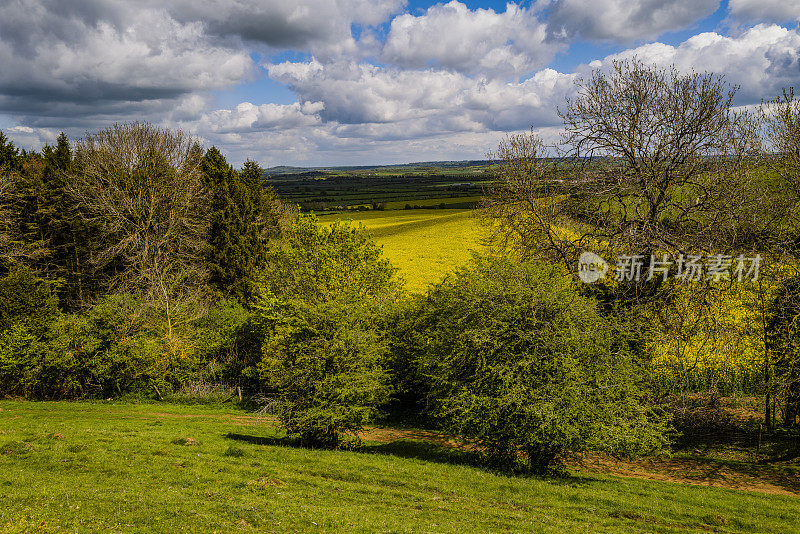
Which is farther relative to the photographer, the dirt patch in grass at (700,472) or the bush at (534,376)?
the dirt patch in grass at (700,472)

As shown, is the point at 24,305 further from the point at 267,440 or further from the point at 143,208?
the point at 267,440

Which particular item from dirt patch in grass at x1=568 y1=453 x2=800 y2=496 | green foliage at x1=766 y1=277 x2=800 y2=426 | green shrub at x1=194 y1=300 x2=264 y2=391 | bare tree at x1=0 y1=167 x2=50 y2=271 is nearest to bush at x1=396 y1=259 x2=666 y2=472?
dirt patch in grass at x1=568 y1=453 x2=800 y2=496

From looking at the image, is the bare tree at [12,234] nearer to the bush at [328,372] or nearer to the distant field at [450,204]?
the bush at [328,372]

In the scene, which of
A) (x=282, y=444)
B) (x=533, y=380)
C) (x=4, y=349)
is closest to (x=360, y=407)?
(x=282, y=444)

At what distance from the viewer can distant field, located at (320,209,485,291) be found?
5331 cm

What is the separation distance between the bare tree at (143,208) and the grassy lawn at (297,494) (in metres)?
20.6

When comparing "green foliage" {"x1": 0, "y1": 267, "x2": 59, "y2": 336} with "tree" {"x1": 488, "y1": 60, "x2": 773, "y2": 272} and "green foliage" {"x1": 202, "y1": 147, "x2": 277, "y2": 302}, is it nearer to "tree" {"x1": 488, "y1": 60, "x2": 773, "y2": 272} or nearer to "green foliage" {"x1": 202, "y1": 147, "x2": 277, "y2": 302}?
"green foliage" {"x1": 202, "y1": 147, "x2": 277, "y2": 302}

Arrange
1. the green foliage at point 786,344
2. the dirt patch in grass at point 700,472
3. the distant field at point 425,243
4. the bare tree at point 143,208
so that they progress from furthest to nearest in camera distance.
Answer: the distant field at point 425,243
the bare tree at point 143,208
the green foliage at point 786,344
the dirt patch in grass at point 700,472

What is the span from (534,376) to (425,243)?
50194 millimetres

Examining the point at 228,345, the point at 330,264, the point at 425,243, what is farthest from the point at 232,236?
the point at 425,243

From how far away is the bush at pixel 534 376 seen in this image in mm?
17969

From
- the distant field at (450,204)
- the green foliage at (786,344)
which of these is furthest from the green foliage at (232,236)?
the distant field at (450,204)

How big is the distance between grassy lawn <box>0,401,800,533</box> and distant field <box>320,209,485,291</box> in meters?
26.4

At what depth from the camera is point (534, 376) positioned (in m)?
18.6
